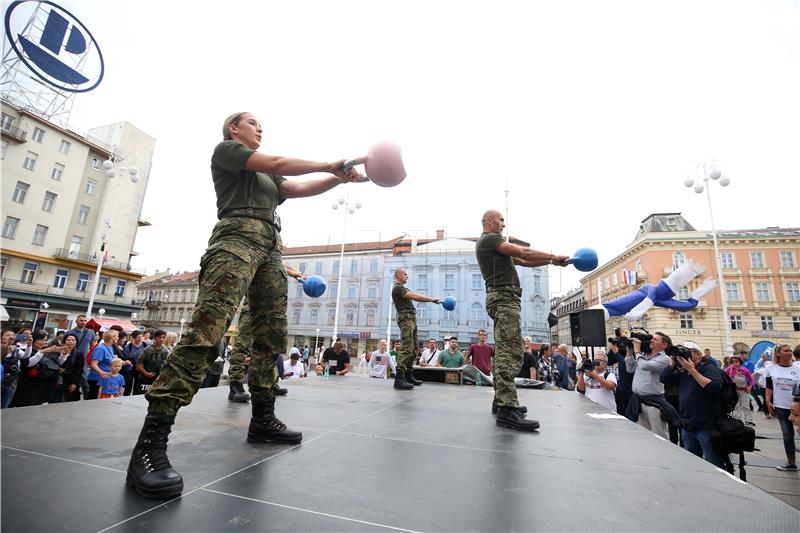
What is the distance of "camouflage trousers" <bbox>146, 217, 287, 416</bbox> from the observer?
74.8 inches

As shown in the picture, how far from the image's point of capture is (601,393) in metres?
6.39

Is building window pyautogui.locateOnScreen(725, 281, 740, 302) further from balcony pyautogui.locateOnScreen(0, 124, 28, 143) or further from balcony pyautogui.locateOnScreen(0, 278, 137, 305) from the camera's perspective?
balcony pyautogui.locateOnScreen(0, 124, 28, 143)

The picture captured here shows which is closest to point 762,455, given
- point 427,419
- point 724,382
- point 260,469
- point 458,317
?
point 724,382

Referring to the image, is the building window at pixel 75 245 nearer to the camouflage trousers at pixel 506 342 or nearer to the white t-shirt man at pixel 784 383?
the camouflage trousers at pixel 506 342

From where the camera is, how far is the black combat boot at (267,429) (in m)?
2.42

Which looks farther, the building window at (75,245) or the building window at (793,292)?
the building window at (793,292)

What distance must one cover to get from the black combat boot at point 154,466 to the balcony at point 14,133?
120 ft

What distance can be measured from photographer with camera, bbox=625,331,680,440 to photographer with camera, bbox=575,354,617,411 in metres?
0.62

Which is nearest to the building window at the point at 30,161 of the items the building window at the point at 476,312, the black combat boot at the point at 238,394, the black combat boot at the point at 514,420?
the black combat boot at the point at 238,394

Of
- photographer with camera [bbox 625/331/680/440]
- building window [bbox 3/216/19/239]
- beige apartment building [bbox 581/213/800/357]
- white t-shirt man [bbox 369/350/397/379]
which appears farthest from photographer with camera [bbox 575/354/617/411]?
building window [bbox 3/216/19/239]

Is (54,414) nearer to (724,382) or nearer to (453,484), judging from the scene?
(453,484)

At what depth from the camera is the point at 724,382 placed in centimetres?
447

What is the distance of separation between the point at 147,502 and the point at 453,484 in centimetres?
131

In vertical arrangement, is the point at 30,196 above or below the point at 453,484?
above
